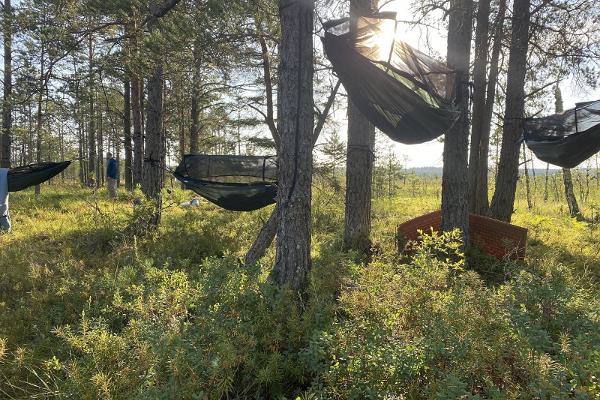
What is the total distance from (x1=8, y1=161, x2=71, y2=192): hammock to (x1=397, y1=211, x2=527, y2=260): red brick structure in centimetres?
504

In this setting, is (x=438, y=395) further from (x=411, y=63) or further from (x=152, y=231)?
(x=152, y=231)

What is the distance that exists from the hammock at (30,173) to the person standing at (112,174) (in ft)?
12.9

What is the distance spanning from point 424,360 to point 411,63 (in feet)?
9.18

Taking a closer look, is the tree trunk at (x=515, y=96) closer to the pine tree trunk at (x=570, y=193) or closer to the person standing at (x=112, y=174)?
the pine tree trunk at (x=570, y=193)

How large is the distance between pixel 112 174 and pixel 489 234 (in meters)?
8.88

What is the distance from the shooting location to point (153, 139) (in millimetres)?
5430

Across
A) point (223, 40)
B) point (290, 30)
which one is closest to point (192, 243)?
point (223, 40)

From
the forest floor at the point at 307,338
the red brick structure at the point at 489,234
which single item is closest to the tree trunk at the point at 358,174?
the red brick structure at the point at 489,234

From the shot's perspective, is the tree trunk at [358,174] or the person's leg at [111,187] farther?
the person's leg at [111,187]

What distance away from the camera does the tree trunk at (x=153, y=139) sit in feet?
17.7

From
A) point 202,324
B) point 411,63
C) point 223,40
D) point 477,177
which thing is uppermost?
point 223,40

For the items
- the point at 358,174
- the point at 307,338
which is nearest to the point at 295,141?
the point at 307,338

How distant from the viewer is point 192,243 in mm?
4914

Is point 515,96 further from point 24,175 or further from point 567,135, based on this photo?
point 24,175
